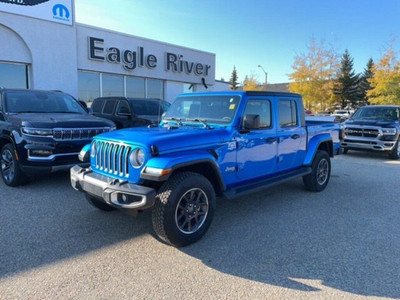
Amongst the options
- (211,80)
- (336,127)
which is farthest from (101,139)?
(211,80)

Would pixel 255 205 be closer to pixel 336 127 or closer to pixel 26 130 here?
pixel 336 127

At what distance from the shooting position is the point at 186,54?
19.7 metres

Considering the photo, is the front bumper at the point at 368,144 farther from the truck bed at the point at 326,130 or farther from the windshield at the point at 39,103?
the windshield at the point at 39,103

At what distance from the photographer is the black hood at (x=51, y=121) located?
5.53m

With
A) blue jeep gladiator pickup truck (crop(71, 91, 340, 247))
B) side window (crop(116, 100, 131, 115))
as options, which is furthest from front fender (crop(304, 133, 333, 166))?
side window (crop(116, 100, 131, 115))

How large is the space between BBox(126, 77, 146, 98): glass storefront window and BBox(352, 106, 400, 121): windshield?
36.0 ft

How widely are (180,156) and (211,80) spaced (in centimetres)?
1905

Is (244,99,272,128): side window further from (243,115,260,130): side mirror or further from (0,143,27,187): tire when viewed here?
(0,143,27,187): tire

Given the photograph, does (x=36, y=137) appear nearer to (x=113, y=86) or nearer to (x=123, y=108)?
(x=123, y=108)

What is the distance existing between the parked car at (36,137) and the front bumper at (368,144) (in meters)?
8.21

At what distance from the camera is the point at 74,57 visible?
14.2 m

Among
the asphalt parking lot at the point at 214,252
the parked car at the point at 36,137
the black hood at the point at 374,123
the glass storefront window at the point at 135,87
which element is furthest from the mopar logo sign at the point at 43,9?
the black hood at the point at 374,123

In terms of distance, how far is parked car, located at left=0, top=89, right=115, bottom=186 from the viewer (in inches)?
215

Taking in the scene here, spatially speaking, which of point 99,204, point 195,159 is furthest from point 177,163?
point 99,204
